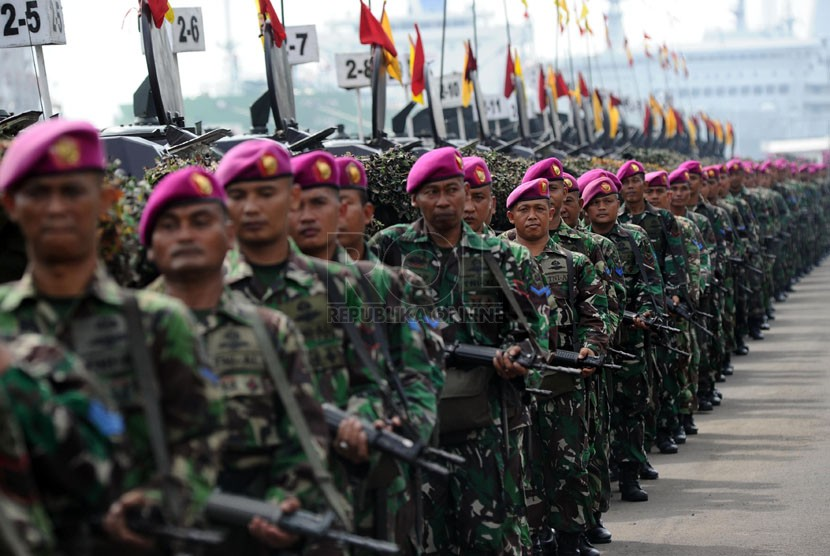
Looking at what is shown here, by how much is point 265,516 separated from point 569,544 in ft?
16.1

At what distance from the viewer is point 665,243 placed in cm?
Answer: 1324

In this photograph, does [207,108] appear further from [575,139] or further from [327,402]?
[327,402]

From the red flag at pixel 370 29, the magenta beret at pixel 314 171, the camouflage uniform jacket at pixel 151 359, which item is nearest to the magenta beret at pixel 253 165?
the magenta beret at pixel 314 171

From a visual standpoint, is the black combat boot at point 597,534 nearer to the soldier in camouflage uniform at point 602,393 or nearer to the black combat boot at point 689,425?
the soldier in camouflage uniform at point 602,393

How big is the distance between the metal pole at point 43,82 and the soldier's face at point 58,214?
9.63 meters

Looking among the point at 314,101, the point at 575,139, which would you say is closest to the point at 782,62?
the point at 314,101

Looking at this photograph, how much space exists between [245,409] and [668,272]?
8.99m

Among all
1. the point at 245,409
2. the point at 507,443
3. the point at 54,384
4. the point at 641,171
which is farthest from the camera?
the point at 641,171

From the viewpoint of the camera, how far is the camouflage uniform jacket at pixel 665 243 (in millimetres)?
13188

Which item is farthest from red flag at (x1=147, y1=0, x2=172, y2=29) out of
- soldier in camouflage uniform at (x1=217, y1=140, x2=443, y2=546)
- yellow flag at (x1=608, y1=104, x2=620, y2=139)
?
yellow flag at (x1=608, y1=104, x2=620, y2=139)

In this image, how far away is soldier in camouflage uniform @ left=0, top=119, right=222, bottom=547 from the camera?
3729 millimetres

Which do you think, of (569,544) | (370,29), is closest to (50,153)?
(569,544)

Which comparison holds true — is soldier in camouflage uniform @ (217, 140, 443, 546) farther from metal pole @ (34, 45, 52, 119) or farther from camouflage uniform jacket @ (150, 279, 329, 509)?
metal pole @ (34, 45, 52, 119)

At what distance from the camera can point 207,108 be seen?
365ft
